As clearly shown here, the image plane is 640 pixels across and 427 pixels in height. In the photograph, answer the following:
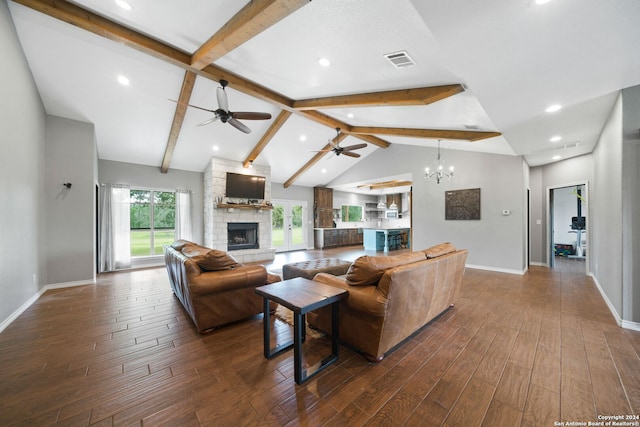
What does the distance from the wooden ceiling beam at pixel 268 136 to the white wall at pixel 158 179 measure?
1632mm

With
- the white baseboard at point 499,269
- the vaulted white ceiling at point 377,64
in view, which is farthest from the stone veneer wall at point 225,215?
the white baseboard at point 499,269

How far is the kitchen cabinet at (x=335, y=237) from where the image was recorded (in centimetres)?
973

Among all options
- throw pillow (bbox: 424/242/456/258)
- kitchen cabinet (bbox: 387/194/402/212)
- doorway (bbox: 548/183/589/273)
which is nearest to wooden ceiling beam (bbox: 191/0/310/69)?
throw pillow (bbox: 424/242/456/258)

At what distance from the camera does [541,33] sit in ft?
5.94

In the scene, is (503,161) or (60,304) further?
(503,161)

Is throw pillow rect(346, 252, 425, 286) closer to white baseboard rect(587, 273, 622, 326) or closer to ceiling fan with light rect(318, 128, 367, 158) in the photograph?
white baseboard rect(587, 273, 622, 326)

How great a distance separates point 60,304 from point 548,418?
562 cm

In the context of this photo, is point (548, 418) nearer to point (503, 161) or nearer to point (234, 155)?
point (503, 161)

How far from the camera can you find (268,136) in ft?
20.2

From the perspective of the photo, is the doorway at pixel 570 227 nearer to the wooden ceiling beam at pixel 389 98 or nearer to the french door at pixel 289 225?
the wooden ceiling beam at pixel 389 98

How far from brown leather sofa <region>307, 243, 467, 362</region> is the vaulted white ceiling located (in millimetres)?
1916

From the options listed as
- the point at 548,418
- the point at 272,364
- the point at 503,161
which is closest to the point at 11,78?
the point at 272,364

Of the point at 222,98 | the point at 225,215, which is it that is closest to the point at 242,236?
the point at 225,215

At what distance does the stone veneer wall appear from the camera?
262 inches
